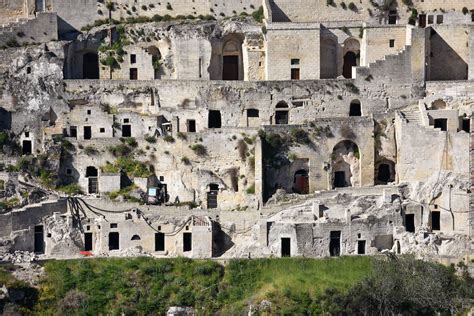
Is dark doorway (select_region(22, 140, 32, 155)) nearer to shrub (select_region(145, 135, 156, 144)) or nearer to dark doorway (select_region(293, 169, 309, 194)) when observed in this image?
shrub (select_region(145, 135, 156, 144))

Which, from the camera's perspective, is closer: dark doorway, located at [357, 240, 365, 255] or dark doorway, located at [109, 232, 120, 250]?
dark doorway, located at [357, 240, 365, 255]

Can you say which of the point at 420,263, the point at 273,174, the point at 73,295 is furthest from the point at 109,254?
the point at 420,263

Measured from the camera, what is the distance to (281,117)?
7212cm

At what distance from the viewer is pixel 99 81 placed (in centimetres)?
7269

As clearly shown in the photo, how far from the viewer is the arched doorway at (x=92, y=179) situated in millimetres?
70438

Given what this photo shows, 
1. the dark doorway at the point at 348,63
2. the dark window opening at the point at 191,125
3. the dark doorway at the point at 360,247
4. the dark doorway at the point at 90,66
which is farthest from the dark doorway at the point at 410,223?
the dark doorway at the point at 90,66

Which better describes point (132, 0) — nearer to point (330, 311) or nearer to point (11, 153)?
point (11, 153)

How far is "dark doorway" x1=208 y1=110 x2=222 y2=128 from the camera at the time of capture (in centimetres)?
7200

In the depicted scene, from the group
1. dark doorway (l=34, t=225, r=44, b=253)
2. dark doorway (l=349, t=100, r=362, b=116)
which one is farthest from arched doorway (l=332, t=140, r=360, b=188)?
dark doorway (l=34, t=225, r=44, b=253)

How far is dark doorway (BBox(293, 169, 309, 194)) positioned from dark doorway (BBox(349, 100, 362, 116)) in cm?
399

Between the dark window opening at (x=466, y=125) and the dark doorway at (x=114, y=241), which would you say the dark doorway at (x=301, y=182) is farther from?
the dark doorway at (x=114, y=241)

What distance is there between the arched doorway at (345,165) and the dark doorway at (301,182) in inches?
50.1

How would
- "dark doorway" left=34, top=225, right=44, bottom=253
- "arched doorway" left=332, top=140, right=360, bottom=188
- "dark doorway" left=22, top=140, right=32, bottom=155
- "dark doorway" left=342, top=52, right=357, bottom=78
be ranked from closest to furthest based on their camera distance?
"dark doorway" left=34, top=225, right=44, bottom=253
"arched doorway" left=332, top=140, right=360, bottom=188
"dark doorway" left=22, top=140, right=32, bottom=155
"dark doorway" left=342, top=52, right=357, bottom=78

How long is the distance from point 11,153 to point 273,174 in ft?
39.2
